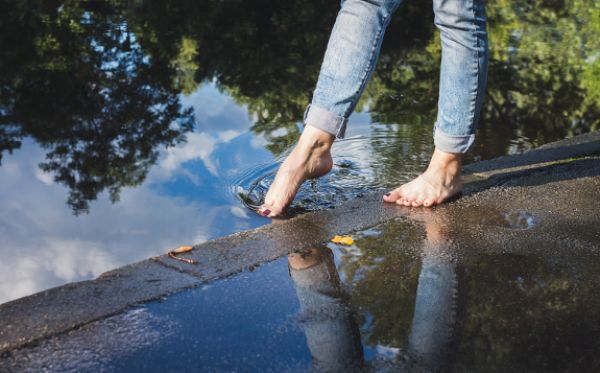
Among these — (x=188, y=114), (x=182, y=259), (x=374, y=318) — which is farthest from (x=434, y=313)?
(x=188, y=114)

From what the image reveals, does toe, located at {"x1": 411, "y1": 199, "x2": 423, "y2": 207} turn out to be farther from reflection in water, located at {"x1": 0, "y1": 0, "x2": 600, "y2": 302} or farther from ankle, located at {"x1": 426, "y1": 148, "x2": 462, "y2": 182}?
reflection in water, located at {"x1": 0, "y1": 0, "x2": 600, "y2": 302}

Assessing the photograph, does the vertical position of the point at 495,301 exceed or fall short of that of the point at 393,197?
it falls short

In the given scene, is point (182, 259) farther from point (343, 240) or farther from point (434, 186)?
point (434, 186)

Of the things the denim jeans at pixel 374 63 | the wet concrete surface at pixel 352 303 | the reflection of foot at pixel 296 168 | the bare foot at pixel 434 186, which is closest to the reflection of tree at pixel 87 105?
the reflection of foot at pixel 296 168

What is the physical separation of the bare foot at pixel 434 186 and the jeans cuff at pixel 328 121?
33cm

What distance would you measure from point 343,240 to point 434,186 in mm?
566

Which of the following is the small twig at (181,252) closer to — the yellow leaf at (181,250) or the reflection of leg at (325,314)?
the yellow leaf at (181,250)

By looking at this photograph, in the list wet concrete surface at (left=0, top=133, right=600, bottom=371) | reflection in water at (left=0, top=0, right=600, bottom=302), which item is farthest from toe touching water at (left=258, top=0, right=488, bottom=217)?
reflection in water at (left=0, top=0, right=600, bottom=302)

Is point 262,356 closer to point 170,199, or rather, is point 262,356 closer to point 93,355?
point 93,355

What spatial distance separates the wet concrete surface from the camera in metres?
1.76

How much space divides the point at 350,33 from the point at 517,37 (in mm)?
5573

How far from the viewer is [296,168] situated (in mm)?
2902

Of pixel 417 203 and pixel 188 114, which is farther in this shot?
pixel 188 114

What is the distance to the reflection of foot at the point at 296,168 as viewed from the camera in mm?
2885
